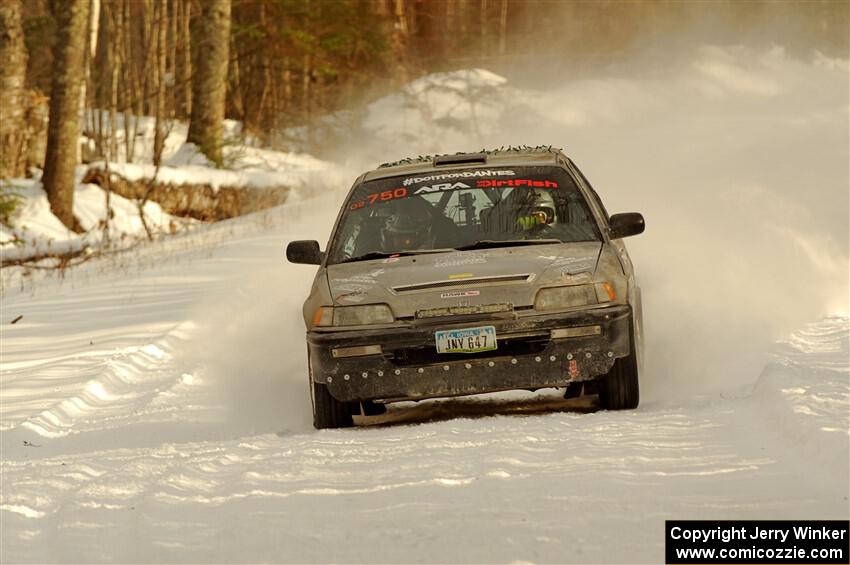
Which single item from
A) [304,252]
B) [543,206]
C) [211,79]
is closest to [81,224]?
[211,79]

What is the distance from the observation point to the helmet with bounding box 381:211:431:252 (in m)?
8.92

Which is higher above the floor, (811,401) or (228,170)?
(228,170)

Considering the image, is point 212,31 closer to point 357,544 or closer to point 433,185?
point 433,185

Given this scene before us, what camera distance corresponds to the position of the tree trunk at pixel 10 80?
21.1 meters

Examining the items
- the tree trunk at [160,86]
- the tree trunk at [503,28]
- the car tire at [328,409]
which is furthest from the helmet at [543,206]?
the tree trunk at [503,28]

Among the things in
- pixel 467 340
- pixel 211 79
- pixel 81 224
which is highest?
pixel 211 79

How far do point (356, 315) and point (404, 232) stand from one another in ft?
3.58

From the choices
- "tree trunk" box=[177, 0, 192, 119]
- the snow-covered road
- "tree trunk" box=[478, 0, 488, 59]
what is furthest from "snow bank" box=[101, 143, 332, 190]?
"tree trunk" box=[478, 0, 488, 59]

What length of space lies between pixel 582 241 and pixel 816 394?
1.90m

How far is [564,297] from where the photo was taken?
7988 millimetres

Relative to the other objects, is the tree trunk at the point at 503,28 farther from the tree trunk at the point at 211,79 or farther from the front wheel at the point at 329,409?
the front wheel at the point at 329,409

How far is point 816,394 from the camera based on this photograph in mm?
7473

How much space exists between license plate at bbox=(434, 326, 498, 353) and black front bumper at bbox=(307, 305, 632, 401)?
0.10 feet

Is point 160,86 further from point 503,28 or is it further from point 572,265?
point 503,28
